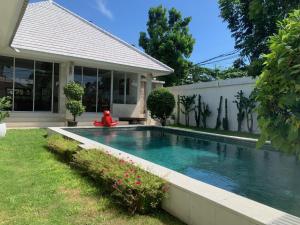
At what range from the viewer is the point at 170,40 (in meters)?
28.1

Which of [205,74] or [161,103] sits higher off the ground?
[205,74]

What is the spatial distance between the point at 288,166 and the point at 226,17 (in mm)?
7393

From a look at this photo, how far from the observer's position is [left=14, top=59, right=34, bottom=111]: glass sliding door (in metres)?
14.9

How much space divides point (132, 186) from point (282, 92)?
7.63 feet

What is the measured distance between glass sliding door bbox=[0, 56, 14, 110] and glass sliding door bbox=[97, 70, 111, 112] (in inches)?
182

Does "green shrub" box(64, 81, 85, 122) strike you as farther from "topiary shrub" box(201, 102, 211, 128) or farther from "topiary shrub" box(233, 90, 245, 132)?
"topiary shrub" box(233, 90, 245, 132)

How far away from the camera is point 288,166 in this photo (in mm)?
7660

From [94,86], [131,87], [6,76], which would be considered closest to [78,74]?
[94,86]

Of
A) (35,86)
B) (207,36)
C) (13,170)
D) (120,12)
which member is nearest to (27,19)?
(35,86)

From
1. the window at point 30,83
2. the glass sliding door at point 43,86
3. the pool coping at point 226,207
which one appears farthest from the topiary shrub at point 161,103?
the pool coping at point 226,207

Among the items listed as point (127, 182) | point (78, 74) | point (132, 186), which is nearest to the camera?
point (132, 186)

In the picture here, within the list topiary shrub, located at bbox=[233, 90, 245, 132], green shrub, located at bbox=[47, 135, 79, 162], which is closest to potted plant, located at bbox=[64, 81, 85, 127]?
green shrub, located at bbox=[47, 135, 79, 162]

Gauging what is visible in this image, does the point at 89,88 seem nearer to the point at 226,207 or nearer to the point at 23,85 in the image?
the point at 23,85

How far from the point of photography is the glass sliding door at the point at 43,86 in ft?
50.6
